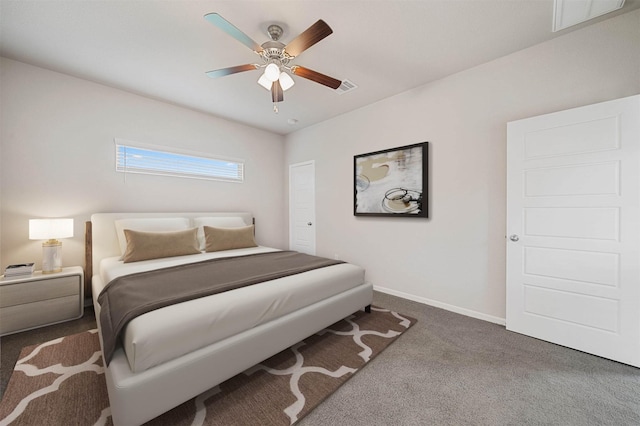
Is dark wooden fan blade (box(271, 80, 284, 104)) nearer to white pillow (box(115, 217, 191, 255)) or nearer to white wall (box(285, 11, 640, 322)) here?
white wall (box(285, 11, 640, 322))

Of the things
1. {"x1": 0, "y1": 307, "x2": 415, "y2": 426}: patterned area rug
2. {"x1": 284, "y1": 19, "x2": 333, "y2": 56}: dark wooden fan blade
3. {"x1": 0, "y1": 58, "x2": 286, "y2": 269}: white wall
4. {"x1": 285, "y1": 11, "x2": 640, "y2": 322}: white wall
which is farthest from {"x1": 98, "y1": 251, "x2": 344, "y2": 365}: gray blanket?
{"x1": 284, "y1": 19, "x2": 333, "y2": 56}: dark wooden fan blade

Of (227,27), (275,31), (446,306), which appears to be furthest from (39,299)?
(446,306)

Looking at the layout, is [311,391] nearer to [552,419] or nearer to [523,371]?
[552,419]

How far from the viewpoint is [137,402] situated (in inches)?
45.6

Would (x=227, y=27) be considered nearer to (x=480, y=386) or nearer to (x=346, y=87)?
(x=346, y=87)

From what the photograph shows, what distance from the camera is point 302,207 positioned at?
15.1ft

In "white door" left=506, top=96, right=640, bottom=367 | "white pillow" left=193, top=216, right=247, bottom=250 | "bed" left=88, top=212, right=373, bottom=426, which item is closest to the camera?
"bed" left=88, top=212, right=373, bottom=426

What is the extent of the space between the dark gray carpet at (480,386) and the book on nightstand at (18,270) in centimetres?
56

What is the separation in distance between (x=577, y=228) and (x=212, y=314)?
289cm

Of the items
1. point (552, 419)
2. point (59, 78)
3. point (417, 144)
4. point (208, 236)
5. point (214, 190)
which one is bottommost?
point (552, 419)

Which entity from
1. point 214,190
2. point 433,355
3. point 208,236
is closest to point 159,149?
point 214,190

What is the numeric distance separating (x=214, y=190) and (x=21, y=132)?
207 centimetres

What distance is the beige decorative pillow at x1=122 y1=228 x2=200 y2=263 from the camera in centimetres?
259

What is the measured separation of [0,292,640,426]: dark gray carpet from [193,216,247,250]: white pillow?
1.57 metres
